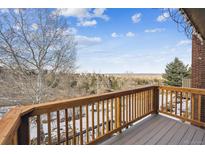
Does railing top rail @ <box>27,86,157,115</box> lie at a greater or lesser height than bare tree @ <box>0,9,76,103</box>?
lesser

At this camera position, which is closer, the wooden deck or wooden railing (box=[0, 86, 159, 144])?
wooden railing (box=[0, 86, 159, 144])

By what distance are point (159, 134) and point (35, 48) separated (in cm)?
744

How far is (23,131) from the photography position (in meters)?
1.94

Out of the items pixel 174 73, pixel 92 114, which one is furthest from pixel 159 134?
pixel 174 73

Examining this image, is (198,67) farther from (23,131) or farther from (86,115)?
(23,131)

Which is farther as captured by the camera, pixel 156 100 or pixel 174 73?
pixel 174 73

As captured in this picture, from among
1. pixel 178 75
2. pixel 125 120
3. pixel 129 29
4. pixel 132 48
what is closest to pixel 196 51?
pixel 125 120

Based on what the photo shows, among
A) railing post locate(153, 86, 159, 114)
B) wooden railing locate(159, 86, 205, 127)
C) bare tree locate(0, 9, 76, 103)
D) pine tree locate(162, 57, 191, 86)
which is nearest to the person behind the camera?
wooden railing locate(159, 86, 205, 127)

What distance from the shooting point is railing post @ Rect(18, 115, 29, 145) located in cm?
192

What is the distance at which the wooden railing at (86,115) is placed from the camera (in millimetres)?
1772

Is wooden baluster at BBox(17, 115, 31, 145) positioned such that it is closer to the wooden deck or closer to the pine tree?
the wooden deck

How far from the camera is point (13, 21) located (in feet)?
28.3

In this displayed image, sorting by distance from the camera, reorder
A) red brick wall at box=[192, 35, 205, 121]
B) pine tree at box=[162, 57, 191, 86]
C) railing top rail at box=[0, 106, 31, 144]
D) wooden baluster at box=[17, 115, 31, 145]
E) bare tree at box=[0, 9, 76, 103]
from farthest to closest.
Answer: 1. pine tree at box=[162, 57, 191, 86]
2. bare tree at box=[0, 9, 76, 103]
3. red brick wall at box=[192, 35, 205, 121]
4. wooden baluster at box=[17, 115, 31, 145]
5. railing top rail at box=[0, 106, 31, 144]

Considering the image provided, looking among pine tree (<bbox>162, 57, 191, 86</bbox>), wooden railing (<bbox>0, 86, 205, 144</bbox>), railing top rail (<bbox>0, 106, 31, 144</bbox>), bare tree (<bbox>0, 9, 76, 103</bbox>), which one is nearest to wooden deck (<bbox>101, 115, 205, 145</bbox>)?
wooden railing (<bbox>0, 86, 205, 144</bbox>)
